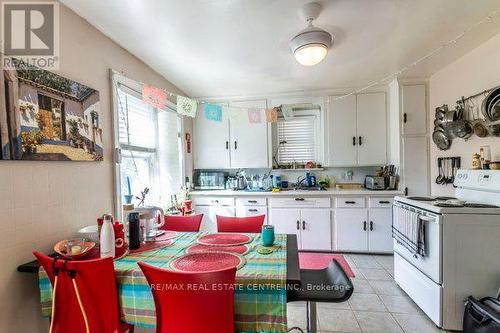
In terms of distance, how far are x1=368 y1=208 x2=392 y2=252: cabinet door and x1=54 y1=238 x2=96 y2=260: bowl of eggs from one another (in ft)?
10.4

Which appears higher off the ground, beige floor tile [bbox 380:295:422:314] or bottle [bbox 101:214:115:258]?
bottle [bbox 101:214:115:258]

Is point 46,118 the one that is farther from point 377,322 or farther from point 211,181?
point 377,322

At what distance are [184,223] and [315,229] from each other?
1.98 metres

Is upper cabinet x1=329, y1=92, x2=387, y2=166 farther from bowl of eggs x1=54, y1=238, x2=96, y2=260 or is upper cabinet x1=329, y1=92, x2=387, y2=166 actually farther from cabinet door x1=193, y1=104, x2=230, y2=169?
bowl of eggs x1=54, y1=238, x2=96, y2=260

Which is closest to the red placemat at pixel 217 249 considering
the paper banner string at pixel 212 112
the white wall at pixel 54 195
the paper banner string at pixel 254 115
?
the white wall at pixel 54 195

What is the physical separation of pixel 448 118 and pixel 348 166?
1.32 meters

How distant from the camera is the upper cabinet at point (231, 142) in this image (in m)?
3.79

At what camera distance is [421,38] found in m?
2.18

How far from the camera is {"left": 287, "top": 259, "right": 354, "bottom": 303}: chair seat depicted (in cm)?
120

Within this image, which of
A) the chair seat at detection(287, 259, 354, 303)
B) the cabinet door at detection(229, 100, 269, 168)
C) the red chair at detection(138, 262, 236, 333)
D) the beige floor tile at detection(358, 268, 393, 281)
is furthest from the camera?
the cabinet door at detection(229, 100, 269, 168)

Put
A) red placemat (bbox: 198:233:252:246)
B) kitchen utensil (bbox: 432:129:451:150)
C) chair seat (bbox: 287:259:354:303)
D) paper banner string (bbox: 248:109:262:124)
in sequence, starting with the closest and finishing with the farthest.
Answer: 1. chair seat (bbox: 287:259:354:303)
2. red placemat (bbox: 198:233:252:246)
3. kitchen utensil (bbox: 432:129:451:150)
4. paper banner string (bbox: 248:109:262:124)

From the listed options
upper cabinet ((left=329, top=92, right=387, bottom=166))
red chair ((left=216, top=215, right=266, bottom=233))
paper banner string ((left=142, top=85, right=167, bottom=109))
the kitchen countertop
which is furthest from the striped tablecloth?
upper cabinet ((left=329, top=92, right=387, bottom=166))

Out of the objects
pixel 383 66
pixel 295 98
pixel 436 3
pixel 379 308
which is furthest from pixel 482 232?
pixel 295 98

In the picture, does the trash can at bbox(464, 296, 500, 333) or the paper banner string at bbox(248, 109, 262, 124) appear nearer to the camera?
the trash can at bbox(464, 296, 500, 333)
